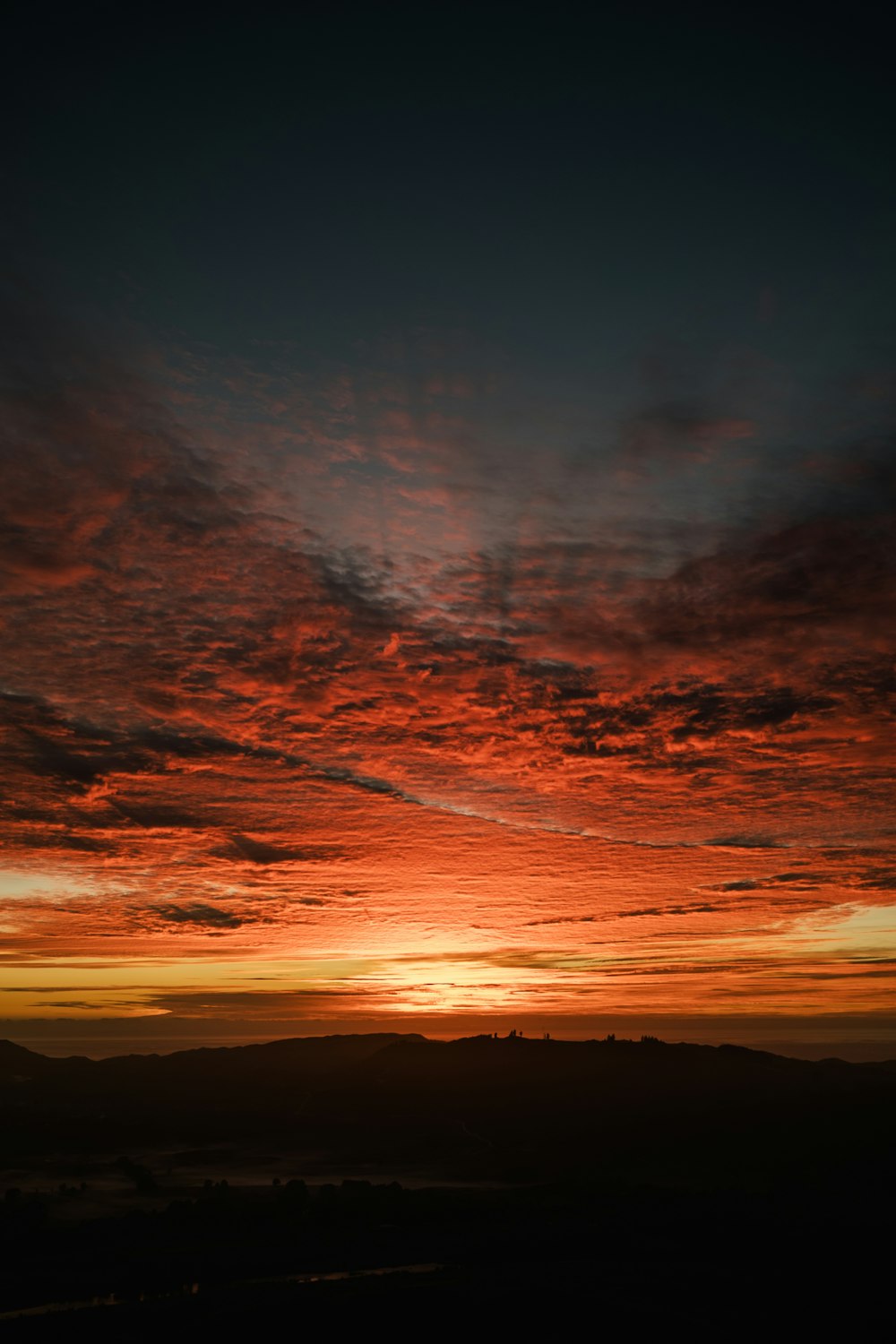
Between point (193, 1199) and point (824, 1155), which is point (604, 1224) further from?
point (824, 1155)

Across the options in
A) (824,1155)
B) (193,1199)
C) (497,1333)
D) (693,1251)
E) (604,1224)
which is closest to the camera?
(497,1333)

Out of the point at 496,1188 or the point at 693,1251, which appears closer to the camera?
the point at 693,1251

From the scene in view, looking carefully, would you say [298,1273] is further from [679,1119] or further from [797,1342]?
[679,1119]

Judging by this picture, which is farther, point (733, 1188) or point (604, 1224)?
point (733, 1188)

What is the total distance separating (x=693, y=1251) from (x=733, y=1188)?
4500cm

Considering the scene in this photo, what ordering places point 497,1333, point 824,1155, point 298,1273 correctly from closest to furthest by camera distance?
point 497,1333 → point 298,1273 → point 824,1155

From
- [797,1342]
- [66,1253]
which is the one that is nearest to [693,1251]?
[797,1342]

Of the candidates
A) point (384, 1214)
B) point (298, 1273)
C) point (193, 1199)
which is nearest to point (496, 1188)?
point (384, 1214)

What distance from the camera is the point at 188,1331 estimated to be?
64125 millimetres

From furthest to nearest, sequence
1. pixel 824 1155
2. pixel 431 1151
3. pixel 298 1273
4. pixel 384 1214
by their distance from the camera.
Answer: pixel 431 1151 < pixel 824 1155 < pixel 384 1214 < pixel 298 1273

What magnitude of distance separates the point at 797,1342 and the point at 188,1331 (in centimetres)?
4661

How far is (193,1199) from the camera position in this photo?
121m

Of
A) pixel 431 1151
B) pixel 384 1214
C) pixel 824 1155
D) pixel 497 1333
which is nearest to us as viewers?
pixel 497 1333

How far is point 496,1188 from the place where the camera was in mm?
132625
